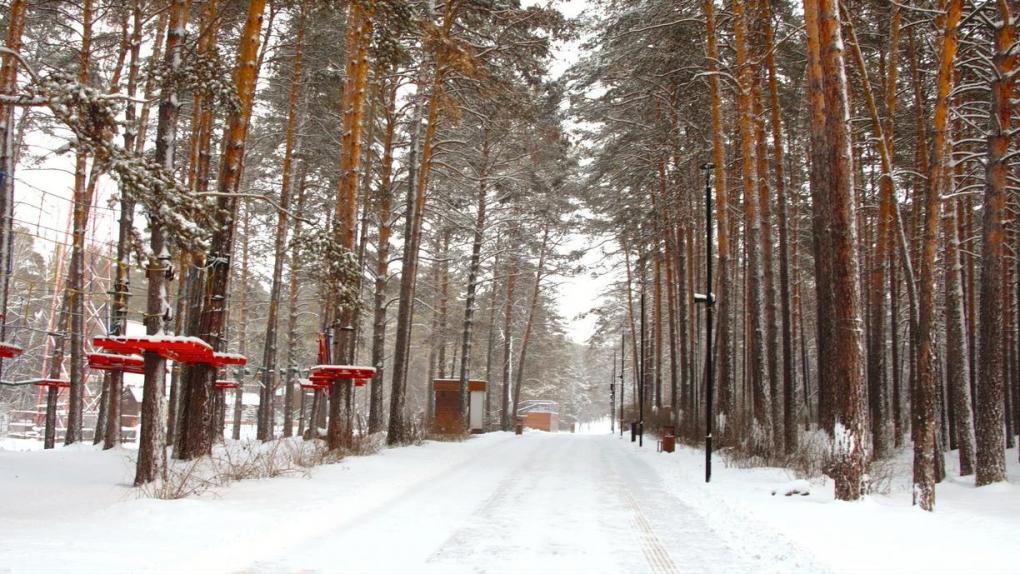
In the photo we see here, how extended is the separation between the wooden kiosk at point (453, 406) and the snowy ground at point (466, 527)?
1403 centimetres

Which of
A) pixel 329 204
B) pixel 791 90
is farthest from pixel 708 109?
pixel 329 204

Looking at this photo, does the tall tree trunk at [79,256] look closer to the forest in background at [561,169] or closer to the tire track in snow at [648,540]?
the forest in background at [561,169]

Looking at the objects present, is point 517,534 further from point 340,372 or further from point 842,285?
point 340,372

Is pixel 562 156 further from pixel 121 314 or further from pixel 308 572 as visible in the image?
pixel 308 572

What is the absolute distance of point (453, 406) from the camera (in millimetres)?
27812

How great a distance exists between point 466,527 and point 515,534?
610 mm

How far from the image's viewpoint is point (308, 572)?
532 cm

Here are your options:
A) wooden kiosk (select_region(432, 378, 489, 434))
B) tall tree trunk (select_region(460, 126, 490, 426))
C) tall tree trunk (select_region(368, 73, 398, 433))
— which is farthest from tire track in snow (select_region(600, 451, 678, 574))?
tall tree trunk (select_region(460, 126, 490, 426))

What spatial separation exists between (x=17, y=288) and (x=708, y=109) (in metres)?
36.6

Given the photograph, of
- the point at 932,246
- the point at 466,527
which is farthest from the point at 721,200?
the point at 466,527

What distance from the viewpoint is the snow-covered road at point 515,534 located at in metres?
5.78

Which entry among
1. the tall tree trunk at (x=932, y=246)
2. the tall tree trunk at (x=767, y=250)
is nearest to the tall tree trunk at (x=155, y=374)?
the tall tree trunk at (x=932, y=246)

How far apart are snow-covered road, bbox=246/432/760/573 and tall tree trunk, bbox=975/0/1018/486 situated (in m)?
6.32

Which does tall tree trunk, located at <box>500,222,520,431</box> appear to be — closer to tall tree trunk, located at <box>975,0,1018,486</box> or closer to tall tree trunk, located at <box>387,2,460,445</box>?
tall tree trunk, located at <box>387,2,460,445</box>
